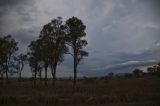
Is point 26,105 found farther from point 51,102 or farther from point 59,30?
point 59,30

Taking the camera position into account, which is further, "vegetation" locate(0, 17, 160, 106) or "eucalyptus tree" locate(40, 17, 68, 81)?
"eucalyptus tree" locate(40, 17, 68, 81)

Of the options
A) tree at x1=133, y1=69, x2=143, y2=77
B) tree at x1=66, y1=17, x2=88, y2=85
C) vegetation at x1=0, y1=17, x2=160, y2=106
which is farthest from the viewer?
tree at x1=133, y1=69, x2=143, y2=77

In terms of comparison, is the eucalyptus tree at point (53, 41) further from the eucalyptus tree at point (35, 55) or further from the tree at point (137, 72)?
the tree at point (137, 72)

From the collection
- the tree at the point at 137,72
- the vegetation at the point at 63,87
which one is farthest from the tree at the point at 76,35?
the tree at the point at 137,72

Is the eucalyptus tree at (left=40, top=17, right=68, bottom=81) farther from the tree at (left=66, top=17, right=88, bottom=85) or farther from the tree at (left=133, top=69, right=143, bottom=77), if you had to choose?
the tree at (left=133, top=69, right=143, bottom=77)

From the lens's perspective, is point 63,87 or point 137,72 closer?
point 63,87

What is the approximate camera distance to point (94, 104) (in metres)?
25.2

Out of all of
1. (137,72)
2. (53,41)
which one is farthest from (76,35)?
(137,72)

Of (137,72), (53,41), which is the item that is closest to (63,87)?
(53,41)

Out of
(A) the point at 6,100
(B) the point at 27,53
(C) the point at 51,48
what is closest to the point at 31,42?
(B) the point at 27,53

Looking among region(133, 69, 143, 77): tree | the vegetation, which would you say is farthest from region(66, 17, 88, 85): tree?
region(133, 69, 143, 77): tree

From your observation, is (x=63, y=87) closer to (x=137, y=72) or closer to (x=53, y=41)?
(x=53, y=41)

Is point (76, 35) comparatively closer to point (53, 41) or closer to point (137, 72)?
point (53, 41)

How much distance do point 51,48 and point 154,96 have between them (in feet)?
113
